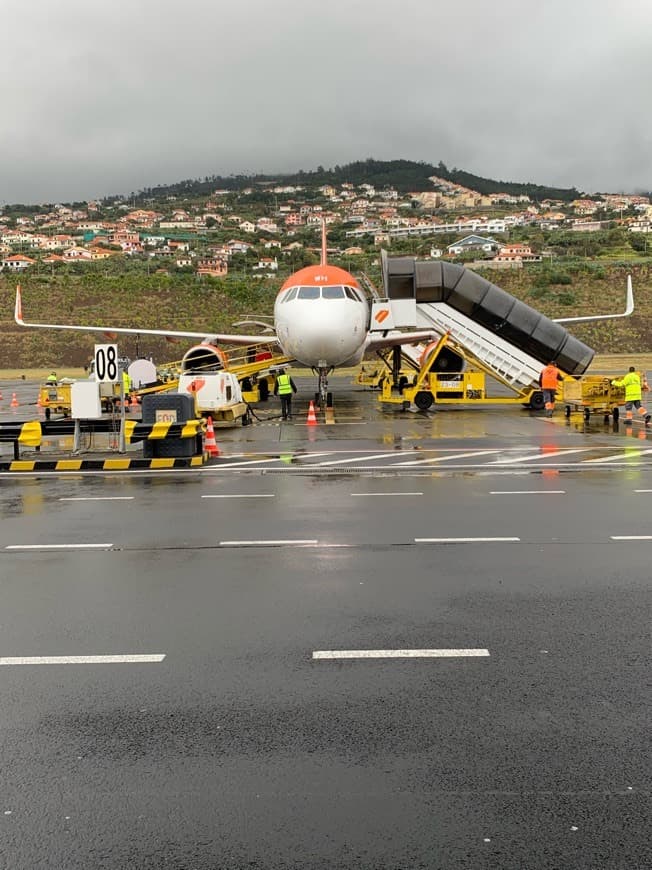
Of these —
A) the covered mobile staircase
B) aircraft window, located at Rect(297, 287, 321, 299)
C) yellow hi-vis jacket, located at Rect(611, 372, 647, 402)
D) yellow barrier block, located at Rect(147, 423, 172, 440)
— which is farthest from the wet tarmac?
the covered mobile staircase

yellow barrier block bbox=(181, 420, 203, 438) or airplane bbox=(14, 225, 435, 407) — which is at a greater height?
airplane bbox=(14, 225, 435, 407)

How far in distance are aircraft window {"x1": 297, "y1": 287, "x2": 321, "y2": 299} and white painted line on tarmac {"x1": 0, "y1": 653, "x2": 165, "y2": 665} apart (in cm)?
1936

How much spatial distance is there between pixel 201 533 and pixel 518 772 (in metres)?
6.09

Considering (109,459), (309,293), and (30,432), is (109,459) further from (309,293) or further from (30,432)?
Answer: (309,293)

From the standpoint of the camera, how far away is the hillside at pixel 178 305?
70.2 m

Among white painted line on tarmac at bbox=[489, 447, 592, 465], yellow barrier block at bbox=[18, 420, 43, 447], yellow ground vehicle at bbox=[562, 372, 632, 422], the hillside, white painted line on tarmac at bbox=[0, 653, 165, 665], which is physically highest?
the hillside

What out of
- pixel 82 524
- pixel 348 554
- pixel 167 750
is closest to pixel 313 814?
pixel 167 750

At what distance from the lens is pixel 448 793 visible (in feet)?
12.8

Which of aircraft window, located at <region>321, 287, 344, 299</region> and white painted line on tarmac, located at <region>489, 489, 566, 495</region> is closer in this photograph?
white painted line on tarmac, located at <region>489, 489, 566, 495</region>

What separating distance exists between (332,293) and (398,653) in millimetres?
19519

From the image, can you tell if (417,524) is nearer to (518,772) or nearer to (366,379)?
(518,772)

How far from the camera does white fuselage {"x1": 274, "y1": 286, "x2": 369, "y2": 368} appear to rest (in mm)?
23609

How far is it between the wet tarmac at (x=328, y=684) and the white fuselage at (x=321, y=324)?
12.9m

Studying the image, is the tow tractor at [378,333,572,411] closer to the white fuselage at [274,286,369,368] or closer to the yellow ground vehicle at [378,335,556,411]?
the yellow ground vehicle at [378,335,556,411]
